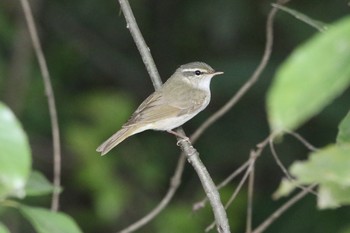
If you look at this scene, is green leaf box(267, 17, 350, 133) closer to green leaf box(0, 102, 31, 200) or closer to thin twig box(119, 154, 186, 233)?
green leaf box(0, 102, 31, 200)

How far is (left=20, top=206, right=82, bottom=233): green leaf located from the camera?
1897 mm

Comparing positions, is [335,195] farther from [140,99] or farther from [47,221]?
[140,99]

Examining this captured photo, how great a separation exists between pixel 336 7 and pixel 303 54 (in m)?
5.09

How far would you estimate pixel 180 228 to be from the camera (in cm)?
607

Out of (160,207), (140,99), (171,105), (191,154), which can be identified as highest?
(140,99)

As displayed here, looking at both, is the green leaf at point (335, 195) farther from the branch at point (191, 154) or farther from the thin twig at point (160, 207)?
the thin twig at point (160, 207)

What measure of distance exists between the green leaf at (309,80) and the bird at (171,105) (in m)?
3.51

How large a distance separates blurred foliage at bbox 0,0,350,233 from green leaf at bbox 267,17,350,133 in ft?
15.9

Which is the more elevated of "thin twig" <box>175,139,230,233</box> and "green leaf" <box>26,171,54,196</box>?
"green leaf" <box>26,171,54,196</box>

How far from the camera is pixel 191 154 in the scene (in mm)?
3348

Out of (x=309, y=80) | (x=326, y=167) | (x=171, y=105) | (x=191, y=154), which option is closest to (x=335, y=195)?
(x=326, y=167)

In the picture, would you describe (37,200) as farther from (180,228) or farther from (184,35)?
(184,35)

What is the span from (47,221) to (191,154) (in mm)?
1453

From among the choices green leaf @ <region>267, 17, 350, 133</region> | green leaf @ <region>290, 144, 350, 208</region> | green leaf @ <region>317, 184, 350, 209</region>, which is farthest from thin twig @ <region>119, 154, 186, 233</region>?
green leaf @ <region>267, 17, 350, 133</region>
